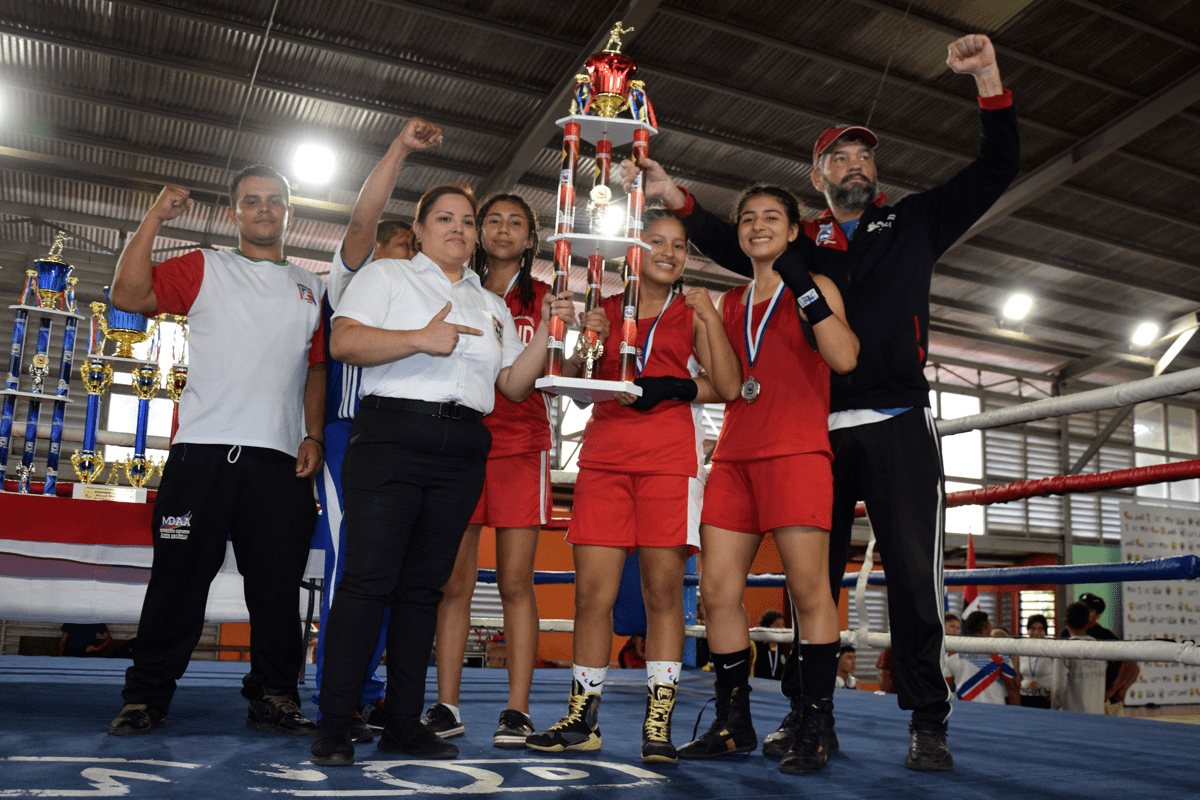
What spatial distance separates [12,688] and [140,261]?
56.1 inches

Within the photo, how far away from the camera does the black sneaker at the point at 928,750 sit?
6.23 ft

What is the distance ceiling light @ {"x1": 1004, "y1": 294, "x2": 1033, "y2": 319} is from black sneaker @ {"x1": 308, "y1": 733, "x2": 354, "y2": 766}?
39.7 feet

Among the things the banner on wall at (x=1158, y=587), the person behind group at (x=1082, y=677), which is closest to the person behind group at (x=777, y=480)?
the person behind group at (x=1082, y=677)

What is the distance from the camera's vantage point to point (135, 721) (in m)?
1.99

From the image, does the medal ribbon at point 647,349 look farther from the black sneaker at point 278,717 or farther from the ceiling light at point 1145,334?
the ceiling light at point 1145,334

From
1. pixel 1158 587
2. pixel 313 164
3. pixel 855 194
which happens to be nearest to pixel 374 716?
pixel 855 194

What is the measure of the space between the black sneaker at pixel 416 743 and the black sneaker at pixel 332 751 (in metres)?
0.15

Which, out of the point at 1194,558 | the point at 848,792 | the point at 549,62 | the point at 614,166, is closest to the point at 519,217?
the point at 848,792

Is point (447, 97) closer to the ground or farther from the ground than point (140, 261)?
farther from the ground

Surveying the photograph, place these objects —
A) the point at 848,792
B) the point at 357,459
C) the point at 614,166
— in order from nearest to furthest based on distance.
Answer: the point at 848,792
the point at 357,459
the point at 614,166

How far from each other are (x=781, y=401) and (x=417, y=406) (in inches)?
33.3

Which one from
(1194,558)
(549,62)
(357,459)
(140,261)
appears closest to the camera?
(357,459)

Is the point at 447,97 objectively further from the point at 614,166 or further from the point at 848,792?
the point at 848,792

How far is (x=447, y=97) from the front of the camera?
335 inches
